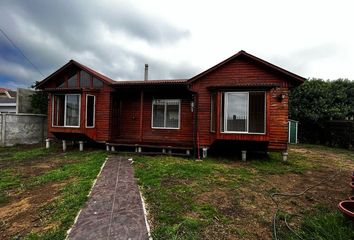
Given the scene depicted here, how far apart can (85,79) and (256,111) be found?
8.66 meters

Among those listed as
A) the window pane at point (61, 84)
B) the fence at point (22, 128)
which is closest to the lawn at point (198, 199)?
the window pane at point (61, 84)

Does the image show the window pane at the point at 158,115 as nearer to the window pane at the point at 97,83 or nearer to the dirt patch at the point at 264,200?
the window pane at the point at 97,83

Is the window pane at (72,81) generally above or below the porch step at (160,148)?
above

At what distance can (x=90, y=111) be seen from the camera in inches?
400

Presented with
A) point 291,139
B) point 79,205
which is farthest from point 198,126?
point 291,139

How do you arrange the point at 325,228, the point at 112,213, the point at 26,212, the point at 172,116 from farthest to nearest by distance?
the point at 172,116
the point at 26,212
the point at 112,213
the point at 325,228

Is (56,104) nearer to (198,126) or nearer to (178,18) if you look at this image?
(198,126)

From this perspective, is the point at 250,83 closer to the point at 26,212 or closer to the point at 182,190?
the point at 182,190

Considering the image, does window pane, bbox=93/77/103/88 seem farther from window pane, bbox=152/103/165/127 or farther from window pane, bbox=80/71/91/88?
window pane, bbox=152/103/165/127

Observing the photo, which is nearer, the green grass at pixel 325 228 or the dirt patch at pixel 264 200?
the green grass at pixel 325 228

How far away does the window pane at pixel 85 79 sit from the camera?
1055cm

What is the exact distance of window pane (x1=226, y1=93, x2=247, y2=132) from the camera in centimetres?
790

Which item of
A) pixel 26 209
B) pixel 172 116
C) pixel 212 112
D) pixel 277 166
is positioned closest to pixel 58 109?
pixel 172 116

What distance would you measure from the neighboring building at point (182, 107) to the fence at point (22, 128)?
2873mm
